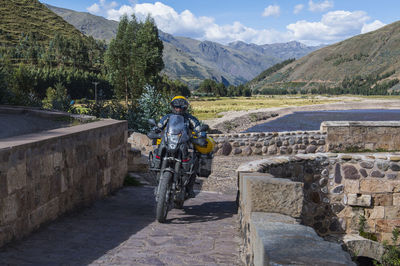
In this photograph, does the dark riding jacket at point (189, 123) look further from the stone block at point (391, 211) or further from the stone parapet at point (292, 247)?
the stone block at point (391, 211)

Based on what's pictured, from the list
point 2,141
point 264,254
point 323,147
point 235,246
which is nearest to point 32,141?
point 2,141

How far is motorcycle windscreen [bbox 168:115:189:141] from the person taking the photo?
227 inches

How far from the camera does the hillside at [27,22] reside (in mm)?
140500

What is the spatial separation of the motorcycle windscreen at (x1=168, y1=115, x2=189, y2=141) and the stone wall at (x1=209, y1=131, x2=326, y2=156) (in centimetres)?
837

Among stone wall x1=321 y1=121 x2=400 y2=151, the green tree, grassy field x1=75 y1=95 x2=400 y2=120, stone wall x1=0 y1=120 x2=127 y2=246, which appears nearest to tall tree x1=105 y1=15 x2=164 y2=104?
the green tree

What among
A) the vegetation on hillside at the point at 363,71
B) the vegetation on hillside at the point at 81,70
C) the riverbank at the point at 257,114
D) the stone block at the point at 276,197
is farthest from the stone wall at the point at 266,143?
the vegetation on hillside at the point at 363,71

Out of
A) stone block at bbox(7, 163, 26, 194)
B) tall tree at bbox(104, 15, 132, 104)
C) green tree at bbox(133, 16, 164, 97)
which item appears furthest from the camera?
tall tree at bbox(104, 15, 132, 104)

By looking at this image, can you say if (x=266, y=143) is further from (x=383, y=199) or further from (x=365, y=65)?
(x=365, y=65)

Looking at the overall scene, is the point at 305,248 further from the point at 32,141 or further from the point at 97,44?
the point at 97,44

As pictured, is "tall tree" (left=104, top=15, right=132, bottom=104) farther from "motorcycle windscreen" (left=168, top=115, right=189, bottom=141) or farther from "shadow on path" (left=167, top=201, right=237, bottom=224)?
"motorcycle windscreen" (left=168, top=115, right=189, bottom=141)

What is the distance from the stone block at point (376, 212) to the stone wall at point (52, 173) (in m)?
4.54

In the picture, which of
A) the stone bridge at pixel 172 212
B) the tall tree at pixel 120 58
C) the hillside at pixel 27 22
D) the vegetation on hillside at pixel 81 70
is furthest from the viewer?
the hillside at pixel 27 22

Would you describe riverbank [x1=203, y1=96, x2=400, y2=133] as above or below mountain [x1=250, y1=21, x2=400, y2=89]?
below

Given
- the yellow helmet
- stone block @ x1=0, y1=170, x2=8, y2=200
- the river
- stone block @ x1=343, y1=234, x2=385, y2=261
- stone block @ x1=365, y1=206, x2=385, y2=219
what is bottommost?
the river
